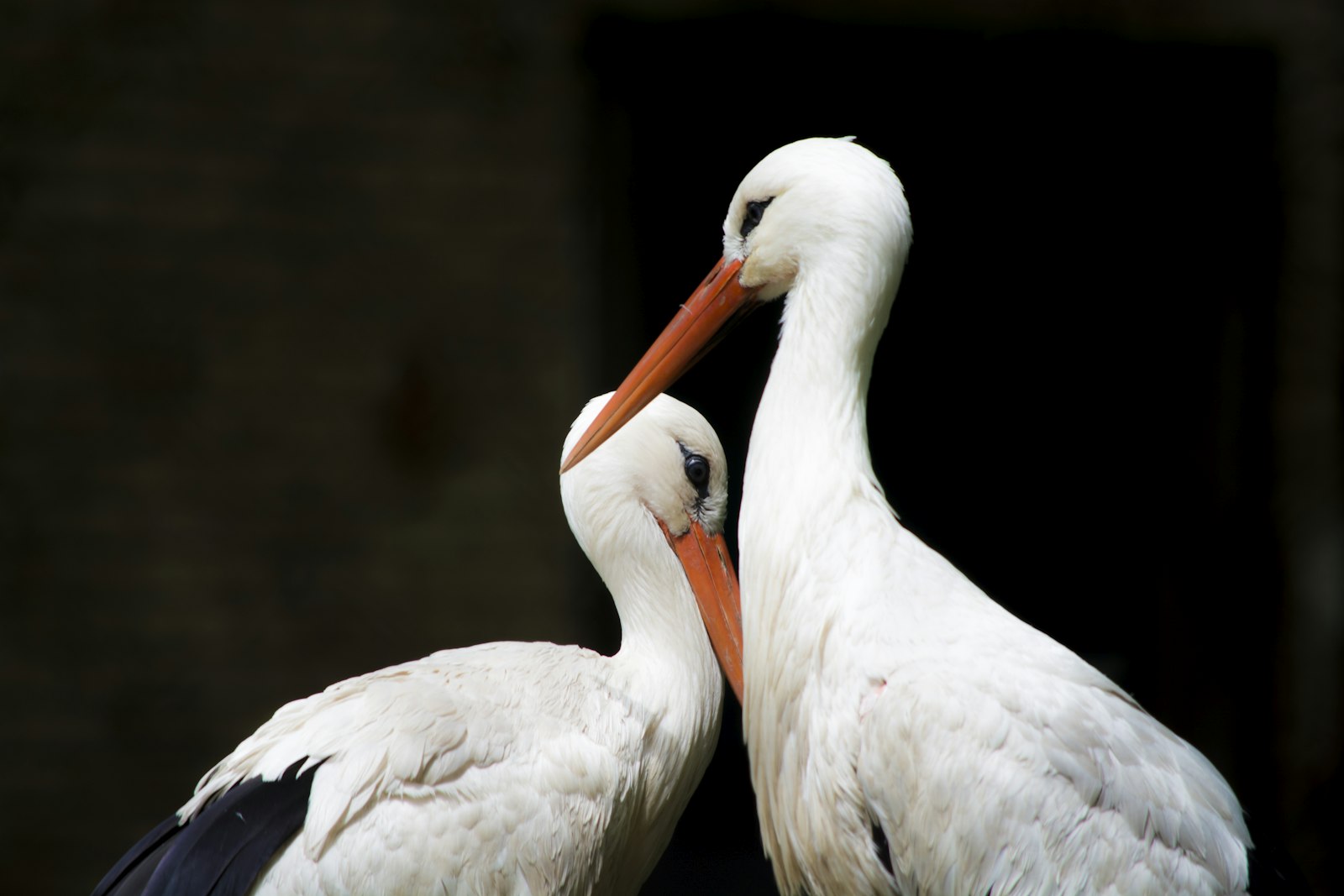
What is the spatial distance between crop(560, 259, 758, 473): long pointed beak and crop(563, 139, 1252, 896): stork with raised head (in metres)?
0.03

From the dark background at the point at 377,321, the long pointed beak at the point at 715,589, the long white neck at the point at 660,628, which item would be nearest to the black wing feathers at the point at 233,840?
the long white neck at the point at 660,628

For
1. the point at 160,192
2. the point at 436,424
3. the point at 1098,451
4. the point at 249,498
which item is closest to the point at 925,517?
the point at 1098,451

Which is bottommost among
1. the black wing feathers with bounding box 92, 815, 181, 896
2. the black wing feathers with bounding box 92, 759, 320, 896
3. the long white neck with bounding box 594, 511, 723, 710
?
the black wing feathers with bounding box 92, 815, 181, 896

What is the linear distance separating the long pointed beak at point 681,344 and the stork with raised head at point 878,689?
25 millimetres

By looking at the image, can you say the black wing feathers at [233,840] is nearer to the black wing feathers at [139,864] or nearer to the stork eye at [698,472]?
the black wing feathers at [139,864]

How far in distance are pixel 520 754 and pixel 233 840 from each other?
0.41 m

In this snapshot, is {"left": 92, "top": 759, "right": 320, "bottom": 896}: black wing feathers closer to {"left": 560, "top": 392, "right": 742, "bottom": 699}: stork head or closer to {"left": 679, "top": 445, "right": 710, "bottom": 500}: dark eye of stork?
{"left": 560, "top": 392, "right": 742, "bottom": 699}: stork head

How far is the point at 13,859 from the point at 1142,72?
12.1 feet

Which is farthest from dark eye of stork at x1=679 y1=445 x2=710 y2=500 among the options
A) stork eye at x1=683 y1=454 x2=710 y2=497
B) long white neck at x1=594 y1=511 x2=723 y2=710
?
long white neck at x1=594 y1=511 x2=723 y2=710

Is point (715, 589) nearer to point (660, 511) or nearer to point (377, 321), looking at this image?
point (660, 511)

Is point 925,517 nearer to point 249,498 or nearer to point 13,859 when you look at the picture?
point 249,498

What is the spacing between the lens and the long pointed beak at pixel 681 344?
1734 mm

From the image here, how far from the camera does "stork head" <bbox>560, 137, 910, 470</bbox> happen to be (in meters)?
1.55

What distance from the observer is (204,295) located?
2863 millimetres
